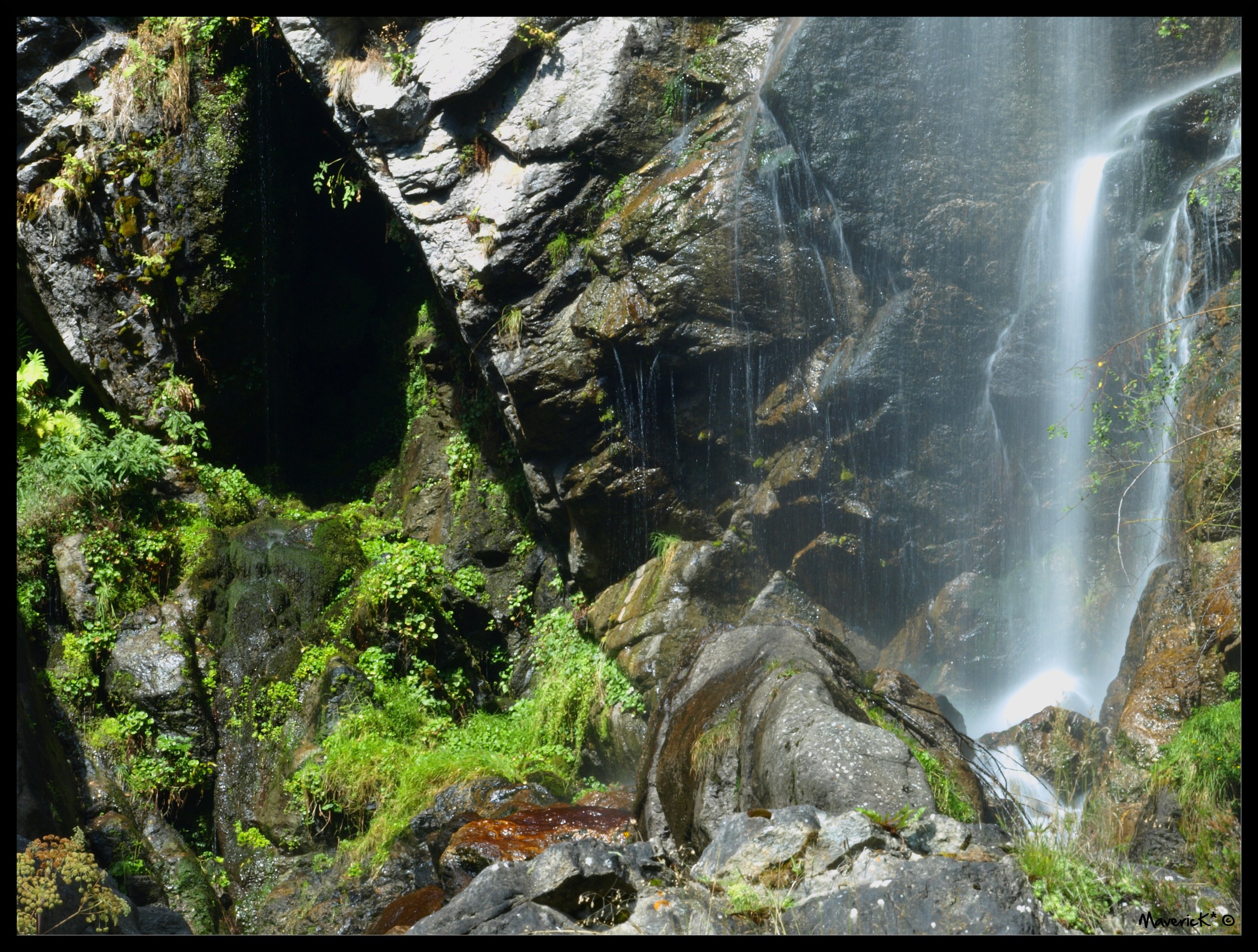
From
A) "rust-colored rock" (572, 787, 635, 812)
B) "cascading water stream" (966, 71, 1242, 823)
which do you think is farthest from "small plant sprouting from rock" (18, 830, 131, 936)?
"cascading water stream" (966, 71, 1242, 823)

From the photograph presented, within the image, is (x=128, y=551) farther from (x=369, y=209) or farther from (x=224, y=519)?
(x=369, y=209)

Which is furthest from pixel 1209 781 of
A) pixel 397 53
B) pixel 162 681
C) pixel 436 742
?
pixel 397 53

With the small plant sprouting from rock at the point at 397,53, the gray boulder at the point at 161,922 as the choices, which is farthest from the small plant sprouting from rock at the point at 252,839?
the small plant sprouting from rock at the point at 397,53

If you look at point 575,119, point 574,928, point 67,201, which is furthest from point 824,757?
point 67,201

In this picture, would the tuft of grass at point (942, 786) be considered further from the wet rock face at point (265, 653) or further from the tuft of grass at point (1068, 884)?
the wet rock face at point (265, 653)

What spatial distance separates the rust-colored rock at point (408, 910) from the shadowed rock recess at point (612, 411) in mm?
1264

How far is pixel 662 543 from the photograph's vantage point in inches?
401

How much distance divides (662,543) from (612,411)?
1.63 metres

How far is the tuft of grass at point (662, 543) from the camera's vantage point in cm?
1009

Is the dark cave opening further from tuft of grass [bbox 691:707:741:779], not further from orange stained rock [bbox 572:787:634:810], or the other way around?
tuft of grass [bbox 691:707:741:779]

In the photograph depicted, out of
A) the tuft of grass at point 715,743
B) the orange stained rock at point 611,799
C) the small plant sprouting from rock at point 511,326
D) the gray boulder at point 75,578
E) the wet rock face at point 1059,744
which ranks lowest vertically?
the orange stained rock at point 611,799

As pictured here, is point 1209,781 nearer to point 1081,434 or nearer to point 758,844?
point 758,844

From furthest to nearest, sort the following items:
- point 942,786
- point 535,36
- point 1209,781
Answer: point 535,36 → point 1209,781 → point 942,786
